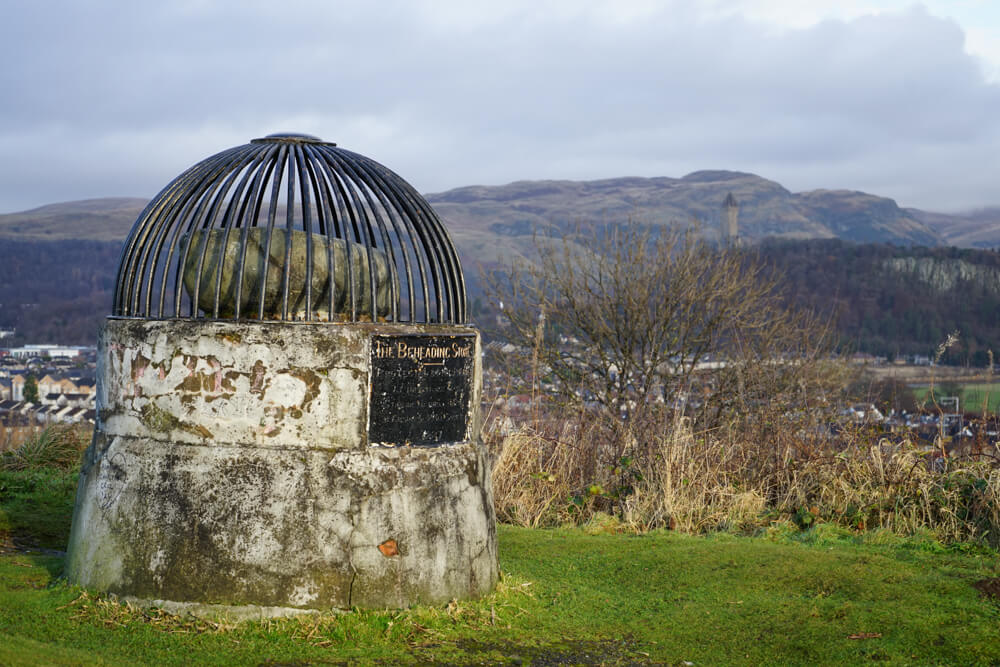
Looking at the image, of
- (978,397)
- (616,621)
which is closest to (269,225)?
(616,621)

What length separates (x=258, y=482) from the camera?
4945 mm

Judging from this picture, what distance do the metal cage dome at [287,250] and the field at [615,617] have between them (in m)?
1.75

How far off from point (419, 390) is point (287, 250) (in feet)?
3.70

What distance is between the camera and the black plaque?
519cm

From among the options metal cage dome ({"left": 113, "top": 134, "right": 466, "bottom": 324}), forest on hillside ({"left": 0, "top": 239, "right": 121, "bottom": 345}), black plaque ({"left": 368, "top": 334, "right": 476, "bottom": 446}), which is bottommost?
forest on hillside ({"left": 0, "top": 239, "right": 121, "bottom": 345})

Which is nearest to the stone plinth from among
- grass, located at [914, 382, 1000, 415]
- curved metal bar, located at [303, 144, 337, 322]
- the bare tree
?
curved metal bar, located at [303, 144, 337, 322]

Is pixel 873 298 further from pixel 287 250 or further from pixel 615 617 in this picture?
pixel 287 250

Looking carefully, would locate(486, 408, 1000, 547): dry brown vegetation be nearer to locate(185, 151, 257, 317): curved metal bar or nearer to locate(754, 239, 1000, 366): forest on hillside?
locate(185, 151, 257, 317): curved metal bar

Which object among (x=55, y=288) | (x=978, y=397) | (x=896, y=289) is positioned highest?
(x=896, y=289)

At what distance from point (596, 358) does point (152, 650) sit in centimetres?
1233

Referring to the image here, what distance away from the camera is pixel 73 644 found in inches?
181

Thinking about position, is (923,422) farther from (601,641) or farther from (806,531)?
(601,641)

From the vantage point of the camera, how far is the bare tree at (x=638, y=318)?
1548 cm

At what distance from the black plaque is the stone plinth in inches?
1.9
